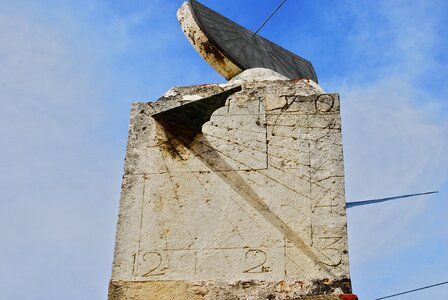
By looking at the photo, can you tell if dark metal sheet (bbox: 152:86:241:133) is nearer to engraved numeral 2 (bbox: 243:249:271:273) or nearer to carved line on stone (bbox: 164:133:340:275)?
carved line on stone (bbox: 164:133:340:275)

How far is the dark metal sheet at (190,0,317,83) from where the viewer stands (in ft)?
19.8

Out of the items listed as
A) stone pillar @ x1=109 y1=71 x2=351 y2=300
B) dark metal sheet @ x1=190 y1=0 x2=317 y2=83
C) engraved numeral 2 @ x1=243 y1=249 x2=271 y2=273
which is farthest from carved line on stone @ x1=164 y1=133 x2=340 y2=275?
dark metal sheet @ x1=190 y1=0 x2=317 y2=83

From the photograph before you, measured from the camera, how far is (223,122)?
5070 mm

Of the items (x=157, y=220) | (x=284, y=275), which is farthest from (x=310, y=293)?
(x=157, y=220)

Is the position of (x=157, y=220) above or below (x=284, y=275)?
above

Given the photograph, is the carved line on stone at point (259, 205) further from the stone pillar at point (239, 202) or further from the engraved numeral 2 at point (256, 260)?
the engraved numeral 2 at point (256, 260)

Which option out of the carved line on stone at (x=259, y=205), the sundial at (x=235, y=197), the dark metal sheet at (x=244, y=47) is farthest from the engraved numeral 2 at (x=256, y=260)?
the dark metal sheet at (x=244, y=47)

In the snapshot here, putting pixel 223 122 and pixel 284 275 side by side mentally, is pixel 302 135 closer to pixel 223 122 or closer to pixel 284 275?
pixel 223 122

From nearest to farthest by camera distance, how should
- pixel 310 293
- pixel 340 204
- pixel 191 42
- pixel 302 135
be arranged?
pixel 310 293 → pixel 340 204 → pixel 302 135 → pixel 191 42

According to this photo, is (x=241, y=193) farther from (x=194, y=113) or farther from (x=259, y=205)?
(x=194, y=113)

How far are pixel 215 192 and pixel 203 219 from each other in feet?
0.73

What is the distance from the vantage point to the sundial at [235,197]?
14.1 ft

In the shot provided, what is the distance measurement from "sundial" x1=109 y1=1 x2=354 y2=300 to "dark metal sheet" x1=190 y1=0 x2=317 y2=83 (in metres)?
0.76

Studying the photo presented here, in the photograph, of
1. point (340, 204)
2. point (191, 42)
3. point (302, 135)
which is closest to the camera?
point (340, 204)
